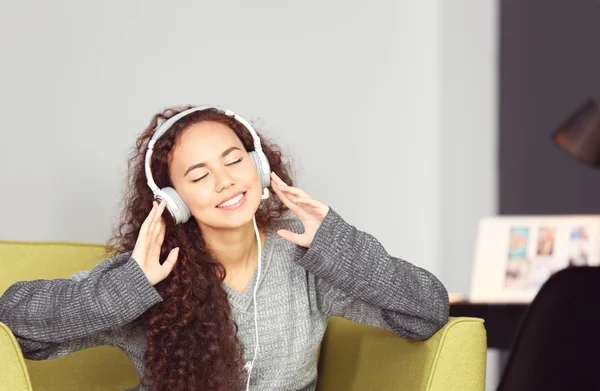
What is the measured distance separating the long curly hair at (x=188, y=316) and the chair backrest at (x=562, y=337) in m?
0.53

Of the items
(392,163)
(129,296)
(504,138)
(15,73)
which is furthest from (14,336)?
(504,138)

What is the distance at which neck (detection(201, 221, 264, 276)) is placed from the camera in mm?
1679

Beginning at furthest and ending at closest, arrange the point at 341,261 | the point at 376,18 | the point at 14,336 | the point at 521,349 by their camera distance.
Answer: the point at 376,18, the point at 521,349, the point at 341,261, the point at 14,336

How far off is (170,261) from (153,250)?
0.12 feet

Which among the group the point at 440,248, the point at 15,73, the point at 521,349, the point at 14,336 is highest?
the point at 15,73

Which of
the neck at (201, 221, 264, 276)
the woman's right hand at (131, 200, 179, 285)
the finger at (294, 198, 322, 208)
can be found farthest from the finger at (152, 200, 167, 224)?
the finger at (294, 198, 322, 208)

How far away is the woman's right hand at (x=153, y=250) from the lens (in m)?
1.54

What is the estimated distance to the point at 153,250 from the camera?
1.56 m

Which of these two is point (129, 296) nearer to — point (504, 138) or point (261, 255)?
point (261, 255)

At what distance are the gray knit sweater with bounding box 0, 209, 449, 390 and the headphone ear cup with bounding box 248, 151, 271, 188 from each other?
16 cm

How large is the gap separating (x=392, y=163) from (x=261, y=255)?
1154mm

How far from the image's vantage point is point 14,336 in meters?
1.42

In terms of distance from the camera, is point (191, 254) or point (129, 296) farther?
point (191, 254)

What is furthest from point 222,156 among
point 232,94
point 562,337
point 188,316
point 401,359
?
point 232,94
